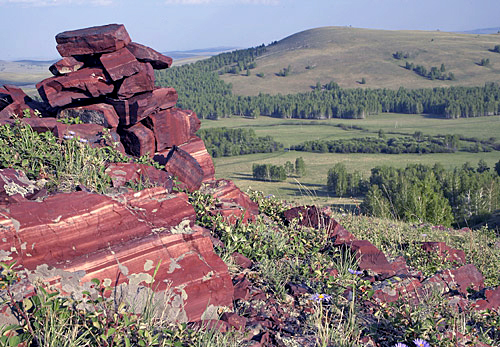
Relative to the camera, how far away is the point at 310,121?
379 feet

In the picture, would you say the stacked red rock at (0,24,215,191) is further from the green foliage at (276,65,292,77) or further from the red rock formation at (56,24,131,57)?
the green foliage at (276,65,292,77)

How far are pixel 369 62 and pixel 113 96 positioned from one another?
148 meters

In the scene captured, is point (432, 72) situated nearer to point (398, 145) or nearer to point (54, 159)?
point (398, 145)

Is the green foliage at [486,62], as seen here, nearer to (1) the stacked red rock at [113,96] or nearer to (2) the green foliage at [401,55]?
(2) the green foliage at [401,55]

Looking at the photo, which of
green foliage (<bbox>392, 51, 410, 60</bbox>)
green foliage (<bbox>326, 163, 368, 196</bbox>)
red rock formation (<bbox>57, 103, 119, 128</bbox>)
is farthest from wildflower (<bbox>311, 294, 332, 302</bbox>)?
green foliage (<bbox>392, 51, 410, 60</bbox>)

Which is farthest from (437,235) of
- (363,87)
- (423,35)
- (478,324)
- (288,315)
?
(423,35)

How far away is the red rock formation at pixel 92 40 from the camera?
8914 mm

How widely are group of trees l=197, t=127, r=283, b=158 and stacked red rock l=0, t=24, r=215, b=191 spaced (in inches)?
2592

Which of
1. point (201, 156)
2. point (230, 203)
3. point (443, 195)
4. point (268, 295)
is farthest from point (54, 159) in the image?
point (443, 195)

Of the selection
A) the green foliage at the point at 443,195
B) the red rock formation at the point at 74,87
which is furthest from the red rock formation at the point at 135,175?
the green foliage at the point at 443,195

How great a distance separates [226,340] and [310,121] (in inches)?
4481

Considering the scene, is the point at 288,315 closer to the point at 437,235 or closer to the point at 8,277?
the point at 8,277

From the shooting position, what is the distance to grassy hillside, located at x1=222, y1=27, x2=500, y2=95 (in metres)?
135

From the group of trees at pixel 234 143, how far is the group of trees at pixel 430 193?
1118 inches
